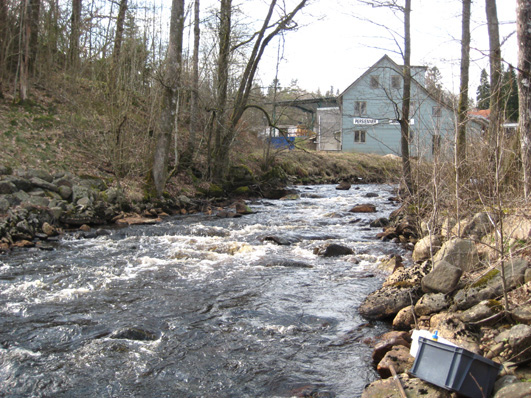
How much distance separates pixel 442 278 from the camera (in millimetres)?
6074

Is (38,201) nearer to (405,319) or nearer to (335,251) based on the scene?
(335,251)

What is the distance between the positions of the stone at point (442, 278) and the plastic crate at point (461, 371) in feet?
6.74

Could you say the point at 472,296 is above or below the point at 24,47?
below

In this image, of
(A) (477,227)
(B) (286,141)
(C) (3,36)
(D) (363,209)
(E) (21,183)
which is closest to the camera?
(A) (477,227)

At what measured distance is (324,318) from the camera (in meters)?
6.36

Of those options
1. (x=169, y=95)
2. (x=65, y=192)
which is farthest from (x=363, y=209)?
(x=65, y=192)

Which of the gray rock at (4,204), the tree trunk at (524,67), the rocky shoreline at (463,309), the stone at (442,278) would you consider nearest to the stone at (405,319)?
the rocky shoreline at (463,309)

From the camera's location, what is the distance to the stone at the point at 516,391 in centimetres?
365

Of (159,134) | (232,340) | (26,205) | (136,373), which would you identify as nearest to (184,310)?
(232,340)

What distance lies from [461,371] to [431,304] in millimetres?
2070

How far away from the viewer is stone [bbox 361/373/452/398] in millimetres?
4043

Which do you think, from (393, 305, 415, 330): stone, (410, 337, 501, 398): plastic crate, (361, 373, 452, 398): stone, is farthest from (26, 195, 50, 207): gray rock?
(410, 337, 501, 398): plastic crate

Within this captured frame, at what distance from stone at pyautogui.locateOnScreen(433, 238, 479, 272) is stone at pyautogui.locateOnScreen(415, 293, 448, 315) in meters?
0.70

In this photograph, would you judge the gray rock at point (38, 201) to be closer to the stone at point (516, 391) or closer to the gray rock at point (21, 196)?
the gray rock at point (21, 196)
